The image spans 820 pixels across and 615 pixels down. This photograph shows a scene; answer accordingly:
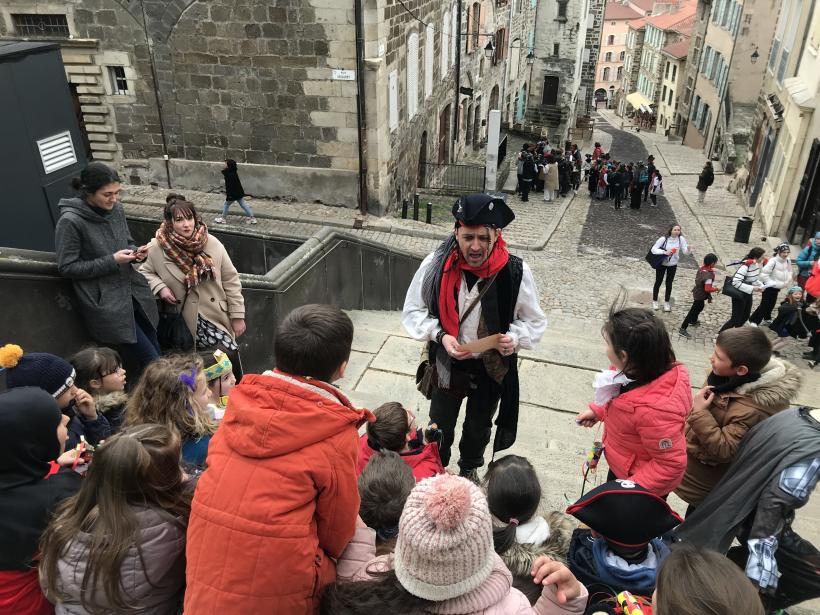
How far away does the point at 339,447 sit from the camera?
70.1 inches

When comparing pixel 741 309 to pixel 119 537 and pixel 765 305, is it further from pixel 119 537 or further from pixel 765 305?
pixel 119 537

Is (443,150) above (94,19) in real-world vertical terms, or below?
below

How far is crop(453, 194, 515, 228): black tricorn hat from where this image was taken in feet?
9.63

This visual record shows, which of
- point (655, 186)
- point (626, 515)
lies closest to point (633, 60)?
point (655, 186)

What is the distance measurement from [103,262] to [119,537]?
224cm

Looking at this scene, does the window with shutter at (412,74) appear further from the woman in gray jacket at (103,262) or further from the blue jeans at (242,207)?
the woman in gray jacket at (103,262)

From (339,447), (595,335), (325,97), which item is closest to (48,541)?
(339,447)

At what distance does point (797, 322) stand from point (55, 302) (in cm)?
846

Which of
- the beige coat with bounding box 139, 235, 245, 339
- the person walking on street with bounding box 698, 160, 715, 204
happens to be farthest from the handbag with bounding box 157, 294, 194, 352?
the person walking on street with bounding box 698, 160, 715, 204

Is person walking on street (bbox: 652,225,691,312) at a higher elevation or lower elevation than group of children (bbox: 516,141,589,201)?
higher

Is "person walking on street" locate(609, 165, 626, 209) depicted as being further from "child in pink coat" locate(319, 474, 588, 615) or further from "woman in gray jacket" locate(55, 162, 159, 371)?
"child in pink coat" locate(319, 474, 588, 615)

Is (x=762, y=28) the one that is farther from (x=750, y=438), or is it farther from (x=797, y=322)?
(x=750, y=438)

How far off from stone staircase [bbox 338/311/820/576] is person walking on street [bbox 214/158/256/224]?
21.5 ft

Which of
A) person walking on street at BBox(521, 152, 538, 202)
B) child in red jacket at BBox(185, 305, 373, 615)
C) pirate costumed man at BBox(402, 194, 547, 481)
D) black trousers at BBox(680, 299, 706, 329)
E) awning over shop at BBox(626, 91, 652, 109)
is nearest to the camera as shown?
child in red jacket at BBox(185, 305, 373, 615)
